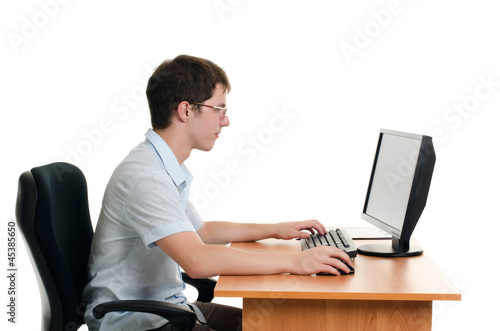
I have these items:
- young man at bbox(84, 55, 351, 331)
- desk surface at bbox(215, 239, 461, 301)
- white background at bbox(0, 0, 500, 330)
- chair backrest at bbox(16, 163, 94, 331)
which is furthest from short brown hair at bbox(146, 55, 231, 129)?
white background at bbox(0, 0, 500, 330)

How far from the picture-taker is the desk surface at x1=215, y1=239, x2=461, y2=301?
177cm

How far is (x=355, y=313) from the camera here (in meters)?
1.89

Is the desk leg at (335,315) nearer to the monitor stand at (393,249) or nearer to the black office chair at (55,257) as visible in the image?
the black office chair at (55,257)

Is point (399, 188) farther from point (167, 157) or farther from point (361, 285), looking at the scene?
point (167, 157)

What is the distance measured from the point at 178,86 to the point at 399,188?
2.98 feet

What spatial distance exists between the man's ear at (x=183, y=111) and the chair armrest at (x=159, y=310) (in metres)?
0.65

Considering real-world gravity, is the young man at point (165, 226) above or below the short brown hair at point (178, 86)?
below

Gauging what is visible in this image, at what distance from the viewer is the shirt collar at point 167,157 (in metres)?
2.13

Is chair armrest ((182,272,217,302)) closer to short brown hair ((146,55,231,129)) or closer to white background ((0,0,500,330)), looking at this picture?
short brown hair ((146,55,231,129))

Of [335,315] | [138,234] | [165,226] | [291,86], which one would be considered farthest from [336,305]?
[291,86]

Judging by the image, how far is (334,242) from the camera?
2324 mm

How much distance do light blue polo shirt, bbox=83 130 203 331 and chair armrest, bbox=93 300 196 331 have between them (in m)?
0.11

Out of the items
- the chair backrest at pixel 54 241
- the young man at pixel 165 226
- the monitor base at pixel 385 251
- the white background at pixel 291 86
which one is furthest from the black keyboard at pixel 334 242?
the white background at pixel 291 86

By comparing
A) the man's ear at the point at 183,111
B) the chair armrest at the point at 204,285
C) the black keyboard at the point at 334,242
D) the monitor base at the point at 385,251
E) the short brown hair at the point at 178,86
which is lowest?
the chair armrest at the point at 204,285
